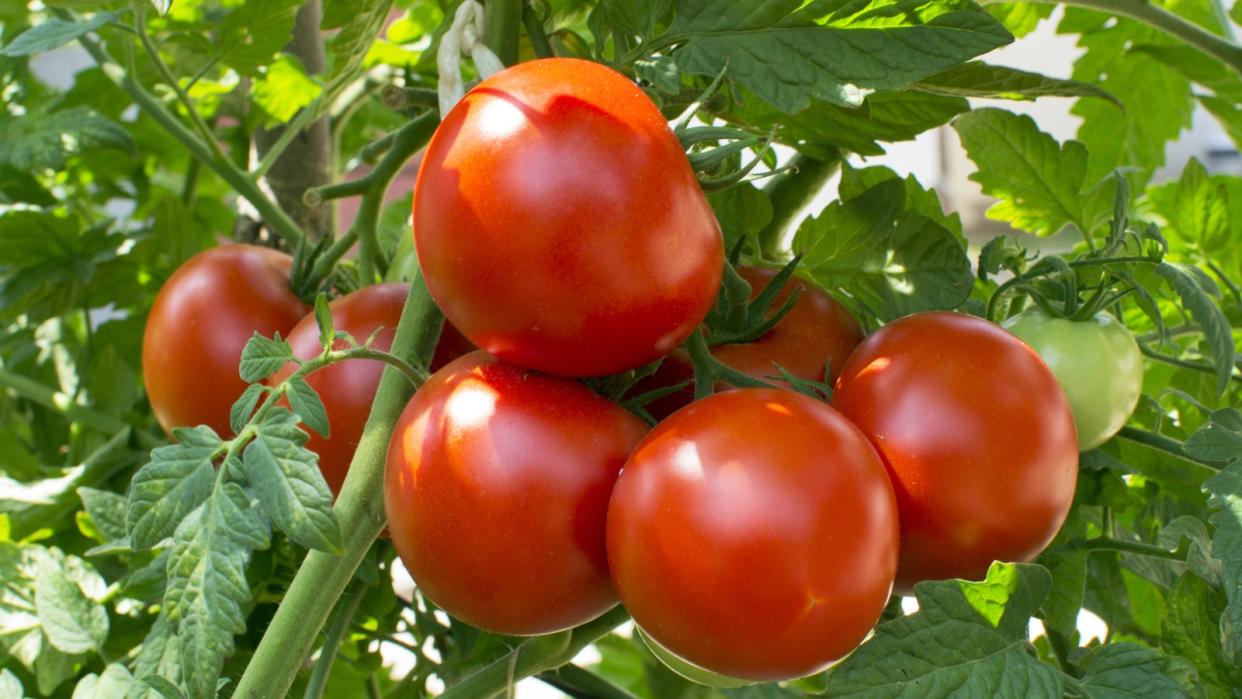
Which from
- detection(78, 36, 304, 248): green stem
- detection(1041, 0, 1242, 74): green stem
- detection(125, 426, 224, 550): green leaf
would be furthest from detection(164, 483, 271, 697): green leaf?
detection(1041, 0, 1242, 74): green stem

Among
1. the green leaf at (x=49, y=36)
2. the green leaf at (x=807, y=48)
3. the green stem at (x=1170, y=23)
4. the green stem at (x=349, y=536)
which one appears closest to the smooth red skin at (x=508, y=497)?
the green stem at (x=349, y=536)

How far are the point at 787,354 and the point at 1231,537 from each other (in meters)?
0.16

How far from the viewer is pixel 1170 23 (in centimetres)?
64

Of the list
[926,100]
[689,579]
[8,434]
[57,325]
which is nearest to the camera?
[689,579]

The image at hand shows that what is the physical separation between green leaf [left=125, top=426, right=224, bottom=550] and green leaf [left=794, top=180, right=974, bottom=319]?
0.83 ft

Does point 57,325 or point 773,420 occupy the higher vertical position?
point 773,420

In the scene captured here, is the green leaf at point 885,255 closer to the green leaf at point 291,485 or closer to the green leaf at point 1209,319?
the green leaf at point 1209,319

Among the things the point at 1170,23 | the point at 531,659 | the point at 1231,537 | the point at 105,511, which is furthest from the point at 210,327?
the point at 1170,23

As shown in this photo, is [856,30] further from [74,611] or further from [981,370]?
Result: [74,611]

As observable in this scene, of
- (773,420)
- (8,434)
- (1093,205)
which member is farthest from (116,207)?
(773,420)

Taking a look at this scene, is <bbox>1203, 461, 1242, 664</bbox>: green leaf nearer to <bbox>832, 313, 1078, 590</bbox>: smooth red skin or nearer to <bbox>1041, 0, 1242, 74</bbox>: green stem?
<bbox>832, 313, 1078, 590</bbox>: smooth red skin

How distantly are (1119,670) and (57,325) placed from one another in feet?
2.62

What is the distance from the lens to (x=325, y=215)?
0.78 meters

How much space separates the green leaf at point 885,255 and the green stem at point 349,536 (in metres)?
0.17
